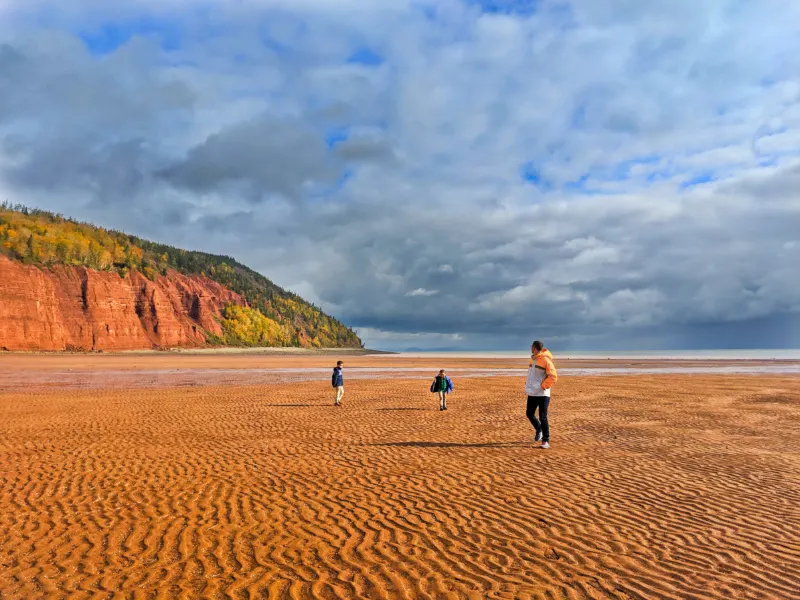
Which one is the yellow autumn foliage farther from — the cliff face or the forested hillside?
the cliff face

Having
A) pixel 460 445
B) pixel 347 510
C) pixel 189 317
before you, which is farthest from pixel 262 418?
pixel 189 317

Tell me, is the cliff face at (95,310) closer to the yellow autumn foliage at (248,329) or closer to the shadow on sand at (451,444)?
the yellow autumn foliage at (248,329)

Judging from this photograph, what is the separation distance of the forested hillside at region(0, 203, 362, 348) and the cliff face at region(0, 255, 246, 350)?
424cm

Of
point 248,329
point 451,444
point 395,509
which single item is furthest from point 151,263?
point 395,509

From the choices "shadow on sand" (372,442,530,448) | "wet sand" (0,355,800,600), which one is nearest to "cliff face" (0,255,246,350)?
"wet sand" (0,355,800,600)

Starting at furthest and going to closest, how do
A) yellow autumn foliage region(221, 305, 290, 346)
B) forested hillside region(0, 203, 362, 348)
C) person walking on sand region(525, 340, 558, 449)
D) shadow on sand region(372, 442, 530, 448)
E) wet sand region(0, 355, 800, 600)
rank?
yellow autumn foliage region(221, 305, 290, 346) → forested hillside region(0, 203, 362, 348) → shadow on sand region(372, 442, 530, 448) → person walking on sand region(525, 340, 558, 449) → wet sand region(0, 355, 800, 600)

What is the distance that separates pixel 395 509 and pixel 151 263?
138m

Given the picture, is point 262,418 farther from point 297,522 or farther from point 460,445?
point 297,522

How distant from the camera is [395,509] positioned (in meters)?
8.40

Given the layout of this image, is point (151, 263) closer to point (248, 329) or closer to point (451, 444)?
point (248, 329)

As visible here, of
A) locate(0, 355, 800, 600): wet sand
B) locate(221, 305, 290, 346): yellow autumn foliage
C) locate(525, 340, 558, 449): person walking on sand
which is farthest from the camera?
locate(221, 305, 290, 346): yellow autumn foliage

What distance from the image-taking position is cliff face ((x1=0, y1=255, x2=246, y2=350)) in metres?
83.6

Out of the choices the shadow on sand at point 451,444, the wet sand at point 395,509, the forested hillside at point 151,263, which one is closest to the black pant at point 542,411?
the wet sand at point 395,509

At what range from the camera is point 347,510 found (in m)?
8.34
